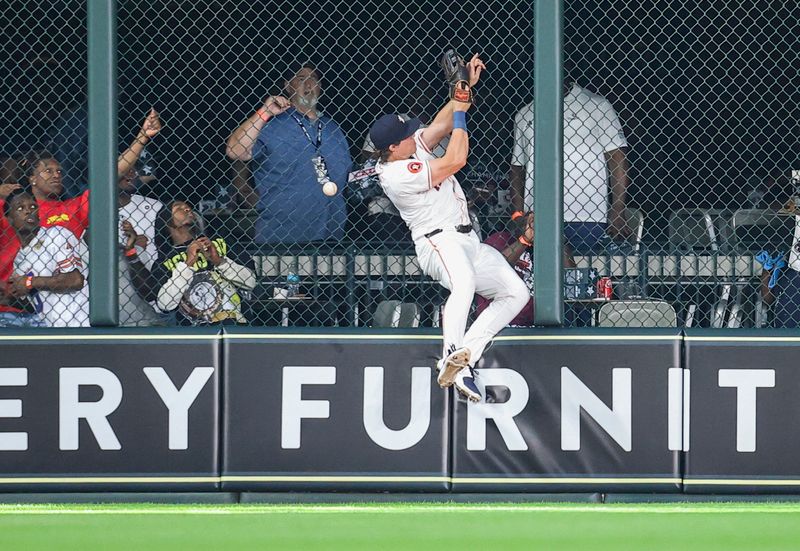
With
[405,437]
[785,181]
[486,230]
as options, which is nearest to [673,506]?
[405,437]

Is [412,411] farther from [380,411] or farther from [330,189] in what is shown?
[330,189]

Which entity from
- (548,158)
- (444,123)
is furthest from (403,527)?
(444,123)

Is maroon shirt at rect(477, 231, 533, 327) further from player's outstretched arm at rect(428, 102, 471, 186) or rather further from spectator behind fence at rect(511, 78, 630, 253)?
player's outstretched arm at rect(428, 102, 471, 186)

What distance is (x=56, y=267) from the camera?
286 inches

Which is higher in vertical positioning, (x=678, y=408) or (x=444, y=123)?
(x=444, y=123)

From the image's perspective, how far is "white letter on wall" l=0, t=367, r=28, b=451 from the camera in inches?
268

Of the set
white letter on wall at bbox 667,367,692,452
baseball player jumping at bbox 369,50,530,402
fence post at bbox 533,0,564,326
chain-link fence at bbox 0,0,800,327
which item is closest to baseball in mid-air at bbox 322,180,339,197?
chain-link fence at bbox 0,0,800,327

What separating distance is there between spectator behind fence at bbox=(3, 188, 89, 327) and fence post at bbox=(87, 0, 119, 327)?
0.43 metres

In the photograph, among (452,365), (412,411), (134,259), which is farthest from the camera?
(134,259)

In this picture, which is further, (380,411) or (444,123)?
(444,123)

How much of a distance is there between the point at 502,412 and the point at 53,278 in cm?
264

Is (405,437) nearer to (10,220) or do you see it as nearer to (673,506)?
(673,506)

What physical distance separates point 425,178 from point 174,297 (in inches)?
66.7

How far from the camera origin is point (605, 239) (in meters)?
7.54
